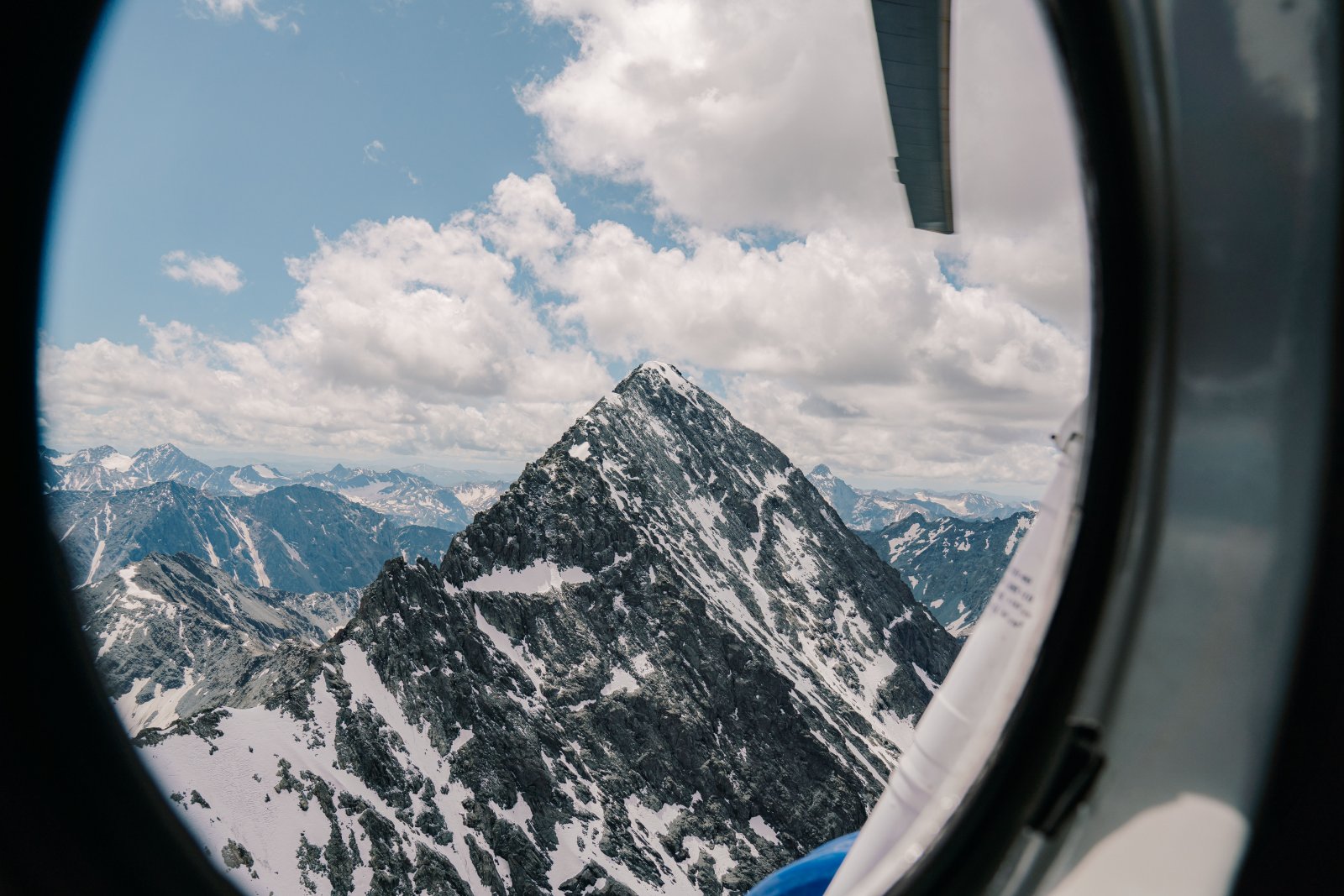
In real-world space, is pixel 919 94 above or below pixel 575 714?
above

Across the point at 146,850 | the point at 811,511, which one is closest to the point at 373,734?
the point at 146,850

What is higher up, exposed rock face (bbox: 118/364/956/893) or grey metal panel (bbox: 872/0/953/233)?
grey metal panel (bbox: 872/0/953/233)

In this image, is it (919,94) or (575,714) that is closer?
(919,94)

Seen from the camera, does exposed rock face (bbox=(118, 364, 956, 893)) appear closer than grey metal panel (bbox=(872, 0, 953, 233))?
No

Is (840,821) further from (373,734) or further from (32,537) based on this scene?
(32,537)

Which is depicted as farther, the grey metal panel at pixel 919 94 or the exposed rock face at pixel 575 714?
the exposed rock face at pixel 575 714
